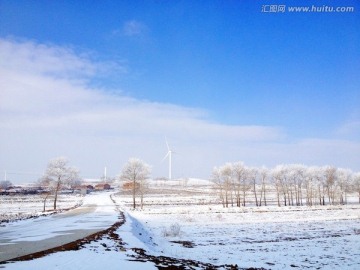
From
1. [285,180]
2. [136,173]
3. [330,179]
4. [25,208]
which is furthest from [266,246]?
[330,179]

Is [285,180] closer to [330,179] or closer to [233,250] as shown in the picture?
[330,179]

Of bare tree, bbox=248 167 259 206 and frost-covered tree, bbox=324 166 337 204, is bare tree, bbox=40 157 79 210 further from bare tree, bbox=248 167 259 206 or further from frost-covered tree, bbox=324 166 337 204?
frost-covered tree, bbox=324 166 337 204

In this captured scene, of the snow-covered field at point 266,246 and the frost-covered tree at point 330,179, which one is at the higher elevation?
the frost-covered tree at point 330,179

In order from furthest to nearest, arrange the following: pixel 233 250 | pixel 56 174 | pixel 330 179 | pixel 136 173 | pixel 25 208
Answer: pixel 330 179
pixel 136 173
pixel 25 208
pixel 56 174
pixel 233 250

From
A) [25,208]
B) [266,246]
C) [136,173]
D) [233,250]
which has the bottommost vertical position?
[25,208]

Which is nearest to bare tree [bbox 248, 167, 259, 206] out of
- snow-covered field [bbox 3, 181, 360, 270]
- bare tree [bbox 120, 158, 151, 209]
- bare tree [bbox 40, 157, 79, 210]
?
bare tree [bbox 120, 158, 151, 209]

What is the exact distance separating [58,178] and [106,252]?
48.8 meters

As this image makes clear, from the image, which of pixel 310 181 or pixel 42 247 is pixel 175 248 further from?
pixel 310 181

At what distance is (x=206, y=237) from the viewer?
27812mm

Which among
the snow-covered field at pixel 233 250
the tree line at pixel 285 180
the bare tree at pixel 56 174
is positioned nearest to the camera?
the snow-covered field at pixel 233 250

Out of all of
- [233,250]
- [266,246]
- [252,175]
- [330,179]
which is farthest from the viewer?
[252,175]

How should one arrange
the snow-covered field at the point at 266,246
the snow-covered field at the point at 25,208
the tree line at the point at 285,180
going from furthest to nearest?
the tree line at the point at 285,180, the snow-covered field at the point at 25,208, the snow-covered field at the point at 266,246

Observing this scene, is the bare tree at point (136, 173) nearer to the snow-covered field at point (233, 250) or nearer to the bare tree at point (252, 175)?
the bare tree at point (252, 175)

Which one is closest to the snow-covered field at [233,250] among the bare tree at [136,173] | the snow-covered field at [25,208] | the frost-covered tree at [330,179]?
the snow-covered field at [25,208]
